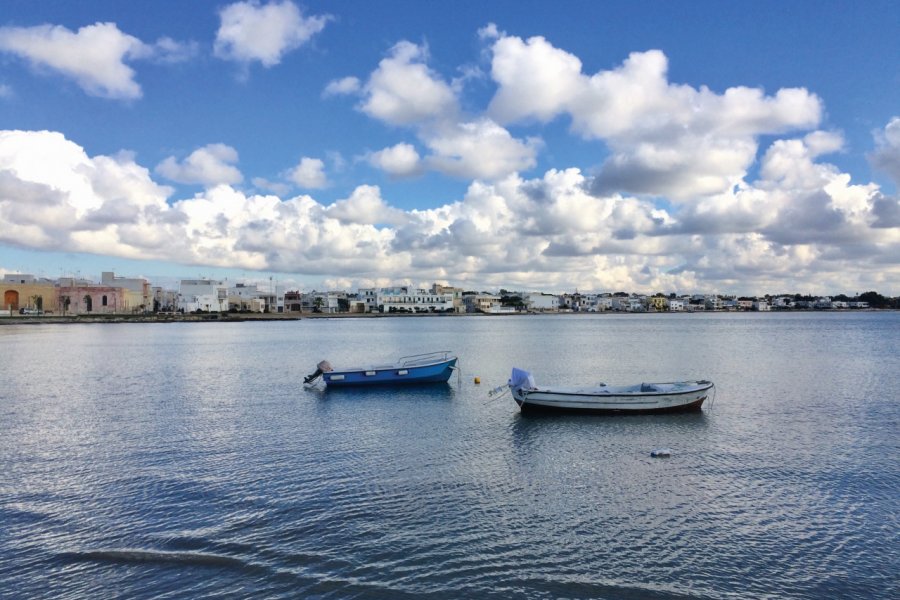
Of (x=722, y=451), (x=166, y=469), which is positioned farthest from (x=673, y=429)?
(x=166, y=469)

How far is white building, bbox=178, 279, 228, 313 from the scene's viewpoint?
179000 millimetres

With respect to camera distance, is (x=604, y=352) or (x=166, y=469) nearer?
(x=166, y=469)

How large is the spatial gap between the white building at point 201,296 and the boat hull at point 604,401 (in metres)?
171

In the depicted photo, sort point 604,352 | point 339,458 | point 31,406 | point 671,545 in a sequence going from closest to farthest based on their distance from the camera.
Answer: point 671,545 → point 339,458 → point 31,406 → point 604,352

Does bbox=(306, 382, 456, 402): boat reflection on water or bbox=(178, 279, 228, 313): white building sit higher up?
bbox=(178, 279, 228, 313): white building

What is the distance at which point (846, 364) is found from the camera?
137 feet

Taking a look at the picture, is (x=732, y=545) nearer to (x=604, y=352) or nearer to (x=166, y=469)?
(x=166, y=469)

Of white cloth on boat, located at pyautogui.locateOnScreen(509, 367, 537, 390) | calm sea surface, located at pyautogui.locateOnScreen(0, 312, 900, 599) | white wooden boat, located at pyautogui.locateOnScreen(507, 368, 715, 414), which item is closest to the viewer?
calm sea surface, located at pyautogui.locateOnScreen(0, 312, 900, 599)

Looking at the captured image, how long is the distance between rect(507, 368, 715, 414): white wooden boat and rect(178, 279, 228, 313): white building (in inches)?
6723

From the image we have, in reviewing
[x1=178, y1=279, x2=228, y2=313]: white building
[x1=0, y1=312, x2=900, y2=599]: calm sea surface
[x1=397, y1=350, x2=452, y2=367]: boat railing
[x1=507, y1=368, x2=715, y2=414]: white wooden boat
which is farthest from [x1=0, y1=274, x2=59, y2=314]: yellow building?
[x1=507, y1=368, x2=715, y2=414]: white wooden boat

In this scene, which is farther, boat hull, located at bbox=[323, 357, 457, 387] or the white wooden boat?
boat hull, located at bbox=[323, 357, 457, 387]

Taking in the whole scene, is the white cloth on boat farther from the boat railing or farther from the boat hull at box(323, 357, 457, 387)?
the boat hull at box(323, 357, 457, 387)

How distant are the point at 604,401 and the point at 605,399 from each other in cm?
9

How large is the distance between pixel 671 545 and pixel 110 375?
1427 inches
